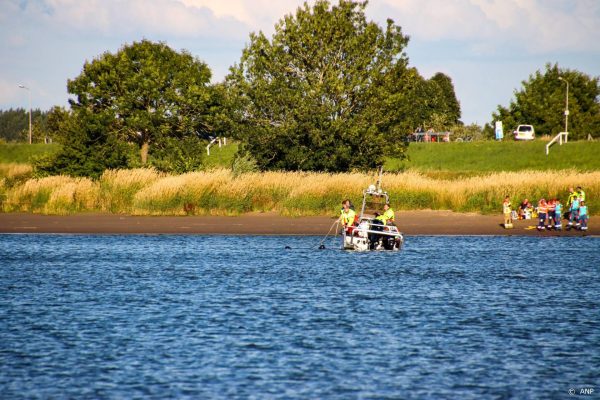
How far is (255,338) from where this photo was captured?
19.4 m

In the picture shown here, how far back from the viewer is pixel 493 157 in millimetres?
81875

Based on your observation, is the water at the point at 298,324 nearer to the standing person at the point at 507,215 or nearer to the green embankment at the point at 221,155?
the standing person at the point at 507,215

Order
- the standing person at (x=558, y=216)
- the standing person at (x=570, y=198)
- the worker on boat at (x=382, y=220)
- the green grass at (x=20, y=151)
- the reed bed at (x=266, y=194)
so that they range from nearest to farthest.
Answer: the worker on boat at (x=382, y=220) < the standing person at (x=570, y=198) < the standing person at (x=558, y=216) < the reed bed at (x=266, y=194) < the green grass at (x=20, y=151)

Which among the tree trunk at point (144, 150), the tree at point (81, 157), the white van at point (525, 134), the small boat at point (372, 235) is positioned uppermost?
the white van at point (525, 134)

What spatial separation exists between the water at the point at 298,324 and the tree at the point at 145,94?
1518 inches

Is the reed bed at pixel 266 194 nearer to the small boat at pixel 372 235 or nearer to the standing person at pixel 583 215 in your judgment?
the standing person at pixel 583 215

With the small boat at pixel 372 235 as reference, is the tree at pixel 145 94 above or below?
above

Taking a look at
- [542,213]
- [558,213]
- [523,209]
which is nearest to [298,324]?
[558,213]

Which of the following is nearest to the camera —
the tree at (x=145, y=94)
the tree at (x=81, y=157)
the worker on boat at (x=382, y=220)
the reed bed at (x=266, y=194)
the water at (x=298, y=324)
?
the water at (x=298, y=324)

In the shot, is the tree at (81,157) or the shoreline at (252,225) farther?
the tree at (81,157)

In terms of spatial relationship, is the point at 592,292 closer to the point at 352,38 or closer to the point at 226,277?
the point at 226,277

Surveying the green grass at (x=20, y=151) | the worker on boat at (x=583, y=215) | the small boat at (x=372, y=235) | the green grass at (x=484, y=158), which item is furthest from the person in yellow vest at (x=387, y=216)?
the green grass at (x=20, y=151)

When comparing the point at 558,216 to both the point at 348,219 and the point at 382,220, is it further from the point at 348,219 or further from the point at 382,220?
the point at 348,219

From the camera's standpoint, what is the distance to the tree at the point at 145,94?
243ft
